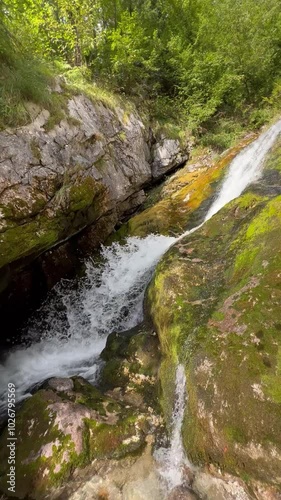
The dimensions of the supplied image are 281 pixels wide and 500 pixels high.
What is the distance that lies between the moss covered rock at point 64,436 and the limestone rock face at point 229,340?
62cm

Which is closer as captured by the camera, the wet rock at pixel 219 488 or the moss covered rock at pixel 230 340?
the wet rock at pixel 219 488

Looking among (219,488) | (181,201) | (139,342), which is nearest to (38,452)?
(139,342)

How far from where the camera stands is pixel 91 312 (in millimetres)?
6703

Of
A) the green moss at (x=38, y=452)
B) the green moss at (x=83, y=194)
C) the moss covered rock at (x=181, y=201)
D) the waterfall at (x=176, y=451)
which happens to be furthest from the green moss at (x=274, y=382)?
the moss covered rock at (x=181, y=201)

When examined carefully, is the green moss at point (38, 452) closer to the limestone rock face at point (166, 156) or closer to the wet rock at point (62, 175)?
the wet rock at point (62, 175)

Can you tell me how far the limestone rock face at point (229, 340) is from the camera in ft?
9.29

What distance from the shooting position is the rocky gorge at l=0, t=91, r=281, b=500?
300 cm

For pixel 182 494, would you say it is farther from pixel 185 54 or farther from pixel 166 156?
pixel 185 54

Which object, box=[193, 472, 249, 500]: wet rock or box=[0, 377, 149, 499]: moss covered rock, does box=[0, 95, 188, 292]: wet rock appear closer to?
box=[0, 377, 149, 499]: moss covered rock

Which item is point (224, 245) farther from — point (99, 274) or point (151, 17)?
point (151, 17)

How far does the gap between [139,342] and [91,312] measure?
226 centimetres

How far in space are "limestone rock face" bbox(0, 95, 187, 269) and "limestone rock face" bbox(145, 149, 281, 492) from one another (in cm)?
245

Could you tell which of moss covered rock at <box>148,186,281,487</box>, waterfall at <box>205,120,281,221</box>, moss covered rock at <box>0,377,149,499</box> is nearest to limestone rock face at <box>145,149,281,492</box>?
moss covered rock at <box>148,186,281,487</box>

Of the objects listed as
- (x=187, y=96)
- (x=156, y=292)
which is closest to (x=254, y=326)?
(x=156, y=292)
